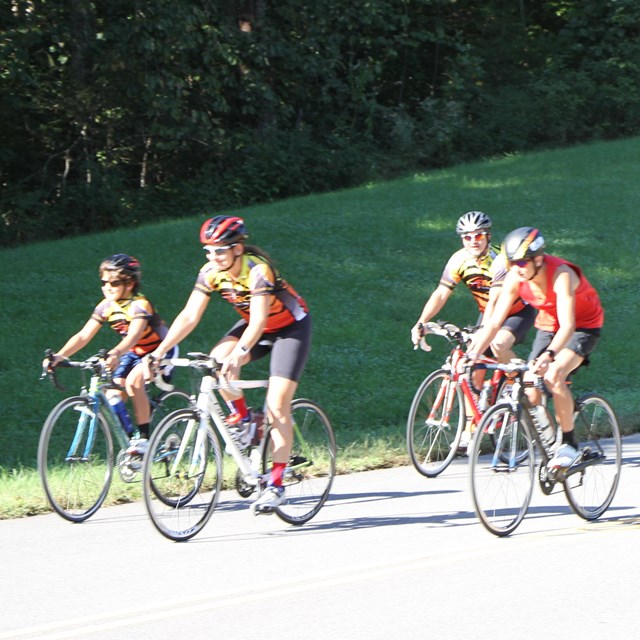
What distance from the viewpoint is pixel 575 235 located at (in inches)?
845

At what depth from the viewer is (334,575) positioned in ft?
21.2

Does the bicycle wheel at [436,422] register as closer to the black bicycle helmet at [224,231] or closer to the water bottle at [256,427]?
the water bottle at [256,427]

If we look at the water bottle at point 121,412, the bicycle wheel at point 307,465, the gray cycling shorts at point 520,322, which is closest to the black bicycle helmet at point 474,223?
the gray cycling shorts at point 520,322

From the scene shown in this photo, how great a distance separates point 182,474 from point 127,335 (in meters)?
1.58

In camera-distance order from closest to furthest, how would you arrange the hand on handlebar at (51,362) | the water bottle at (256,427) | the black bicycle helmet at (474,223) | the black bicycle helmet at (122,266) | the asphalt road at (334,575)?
the asphalt road at (334,575) → the water bottle at (256,427) → the hand on handlebar at (51,362) → the black bicycle helmet at (122,266) → the black bicycle helmet at (474,223)

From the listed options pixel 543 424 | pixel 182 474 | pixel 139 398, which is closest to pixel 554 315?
pixel 543 424

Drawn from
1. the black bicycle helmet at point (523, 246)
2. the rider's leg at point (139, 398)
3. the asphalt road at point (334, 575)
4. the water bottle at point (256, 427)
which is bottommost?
the asphalt road at point (334, 575)

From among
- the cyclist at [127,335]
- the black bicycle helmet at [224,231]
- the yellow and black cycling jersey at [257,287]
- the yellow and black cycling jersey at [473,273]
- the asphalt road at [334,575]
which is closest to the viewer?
the asphalt road at [334,575]

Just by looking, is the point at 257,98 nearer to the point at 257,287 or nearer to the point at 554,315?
the point at 554,315

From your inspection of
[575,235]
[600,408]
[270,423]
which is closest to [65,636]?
[270,423]

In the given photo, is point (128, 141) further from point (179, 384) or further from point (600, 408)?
point (600, 408)

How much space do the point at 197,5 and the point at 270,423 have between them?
23.4m

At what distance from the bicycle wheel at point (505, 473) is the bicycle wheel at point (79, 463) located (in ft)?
8.55

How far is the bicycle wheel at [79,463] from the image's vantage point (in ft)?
26.3
